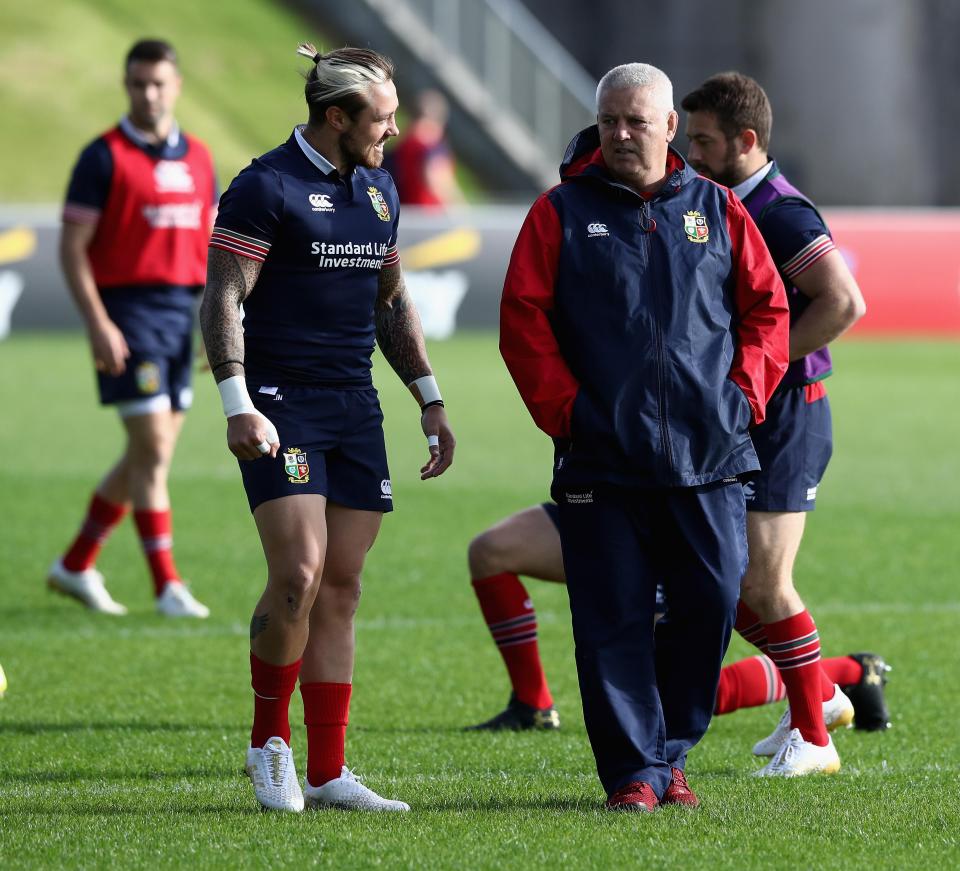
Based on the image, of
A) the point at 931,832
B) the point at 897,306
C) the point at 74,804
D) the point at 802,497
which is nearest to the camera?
the point at 931,832

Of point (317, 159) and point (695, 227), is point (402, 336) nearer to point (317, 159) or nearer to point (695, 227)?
point (317, 159)

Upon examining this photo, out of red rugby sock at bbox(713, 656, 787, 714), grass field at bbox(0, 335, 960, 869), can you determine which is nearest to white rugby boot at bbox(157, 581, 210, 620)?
grass field at bbox(0, 335, 960, 869)

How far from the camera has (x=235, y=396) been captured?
485cm

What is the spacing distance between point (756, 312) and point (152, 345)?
418cm

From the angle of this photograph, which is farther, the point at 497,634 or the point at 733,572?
the point at 497,634

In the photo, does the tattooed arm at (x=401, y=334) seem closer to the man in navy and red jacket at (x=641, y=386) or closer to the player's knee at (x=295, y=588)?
the man in navy and red jacket at (x=641, y=386)

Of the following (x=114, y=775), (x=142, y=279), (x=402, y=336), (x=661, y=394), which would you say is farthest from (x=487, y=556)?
(x=142, y=279)

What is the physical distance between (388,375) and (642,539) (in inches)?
555

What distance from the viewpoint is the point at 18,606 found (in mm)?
8680

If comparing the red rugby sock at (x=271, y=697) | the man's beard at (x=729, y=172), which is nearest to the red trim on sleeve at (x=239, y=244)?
the red rugby sock at (x=271, y=697)

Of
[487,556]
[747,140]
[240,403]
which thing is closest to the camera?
[240,403]

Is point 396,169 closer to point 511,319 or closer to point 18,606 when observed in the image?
point 18,606

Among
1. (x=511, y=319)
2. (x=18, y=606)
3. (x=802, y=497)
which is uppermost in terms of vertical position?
(x=511, y=319)

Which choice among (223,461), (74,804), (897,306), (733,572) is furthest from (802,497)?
(897,306)
